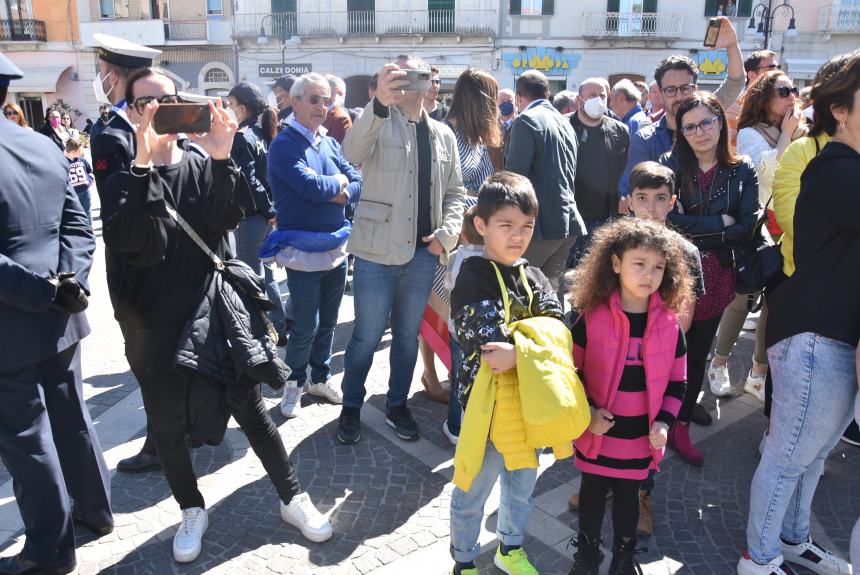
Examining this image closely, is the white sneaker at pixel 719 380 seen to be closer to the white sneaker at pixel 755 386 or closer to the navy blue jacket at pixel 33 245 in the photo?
the white sneaker at pixel 755 386

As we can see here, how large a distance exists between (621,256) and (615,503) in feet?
3.32

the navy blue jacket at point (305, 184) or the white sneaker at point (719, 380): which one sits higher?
the navy blue jacket at point (305, 184)

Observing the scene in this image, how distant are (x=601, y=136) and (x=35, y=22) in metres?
31.4

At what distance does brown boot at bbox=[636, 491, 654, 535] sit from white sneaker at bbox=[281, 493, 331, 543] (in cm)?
143

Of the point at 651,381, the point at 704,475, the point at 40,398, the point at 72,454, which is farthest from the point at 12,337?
the point at 704,475

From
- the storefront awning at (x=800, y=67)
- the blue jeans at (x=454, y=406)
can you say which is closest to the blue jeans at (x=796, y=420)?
the blue jeans at (x=454, y=406)

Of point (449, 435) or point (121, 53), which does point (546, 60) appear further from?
point (121, 53)

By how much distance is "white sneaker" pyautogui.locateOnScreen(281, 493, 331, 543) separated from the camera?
2.95m

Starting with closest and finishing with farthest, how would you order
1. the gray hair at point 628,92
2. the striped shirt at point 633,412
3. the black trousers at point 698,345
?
the striped shirt at point 633,412 < the black trousers at point 698,345 < the gray hair at point 628,92

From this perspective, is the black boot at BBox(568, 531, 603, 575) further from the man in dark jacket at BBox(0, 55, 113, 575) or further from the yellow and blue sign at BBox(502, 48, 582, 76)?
the yellow and blue sign at BBox(502, 48, 582, 76)

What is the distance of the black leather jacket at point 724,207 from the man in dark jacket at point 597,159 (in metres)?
1.35

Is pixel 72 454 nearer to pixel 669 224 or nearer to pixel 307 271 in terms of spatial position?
pixel 307 271

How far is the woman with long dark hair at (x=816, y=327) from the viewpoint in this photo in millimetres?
2363

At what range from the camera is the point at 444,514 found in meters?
3.19
